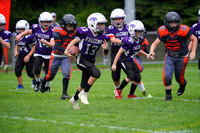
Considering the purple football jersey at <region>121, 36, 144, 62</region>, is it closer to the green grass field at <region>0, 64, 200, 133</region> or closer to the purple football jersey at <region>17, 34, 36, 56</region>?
the green grass field at <region>0, 64, 200, 133</region>

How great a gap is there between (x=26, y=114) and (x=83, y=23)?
640 inches

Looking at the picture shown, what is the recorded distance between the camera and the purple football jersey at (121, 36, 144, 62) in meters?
8.01

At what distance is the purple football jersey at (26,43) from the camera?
10562 millimetres

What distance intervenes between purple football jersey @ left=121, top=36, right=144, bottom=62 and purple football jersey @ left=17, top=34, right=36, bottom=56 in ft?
10.7

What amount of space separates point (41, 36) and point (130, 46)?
2403mm

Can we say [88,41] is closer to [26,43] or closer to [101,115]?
[101,115]

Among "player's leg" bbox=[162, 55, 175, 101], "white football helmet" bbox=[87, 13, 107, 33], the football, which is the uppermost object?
"white football helmet" bbox=[87, 13, 107, 33]

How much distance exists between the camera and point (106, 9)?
80.9 ft

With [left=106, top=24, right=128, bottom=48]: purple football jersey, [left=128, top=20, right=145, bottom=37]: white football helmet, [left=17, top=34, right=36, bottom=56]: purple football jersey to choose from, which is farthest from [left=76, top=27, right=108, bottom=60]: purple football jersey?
[left=17, top=34, right=36, bottom=56]: purple football jersey

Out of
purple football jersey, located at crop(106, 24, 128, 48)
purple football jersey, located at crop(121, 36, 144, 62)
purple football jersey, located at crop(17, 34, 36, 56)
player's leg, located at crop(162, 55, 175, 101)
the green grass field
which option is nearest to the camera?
the green grass field

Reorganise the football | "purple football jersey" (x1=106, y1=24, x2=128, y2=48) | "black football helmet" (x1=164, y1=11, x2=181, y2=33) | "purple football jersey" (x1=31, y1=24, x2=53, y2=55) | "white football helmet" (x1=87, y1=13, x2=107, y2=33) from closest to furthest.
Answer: "white football helmet" (x1=87, y1=13, x2=107, y2=33) → the football → "black football helmet" (x1=164, y1=11, x2=181, y2=33) → "purple football jersey" (x1=106, y1=24, x2=128, y2=48) → "purple football jersey" (x1=31, y1=24, x2=53, y2=55)

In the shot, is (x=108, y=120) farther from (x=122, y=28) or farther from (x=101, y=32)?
(x=122, y=28)

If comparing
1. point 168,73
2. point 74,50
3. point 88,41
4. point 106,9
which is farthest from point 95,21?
point 106,9

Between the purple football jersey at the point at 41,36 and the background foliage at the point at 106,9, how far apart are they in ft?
41.8
